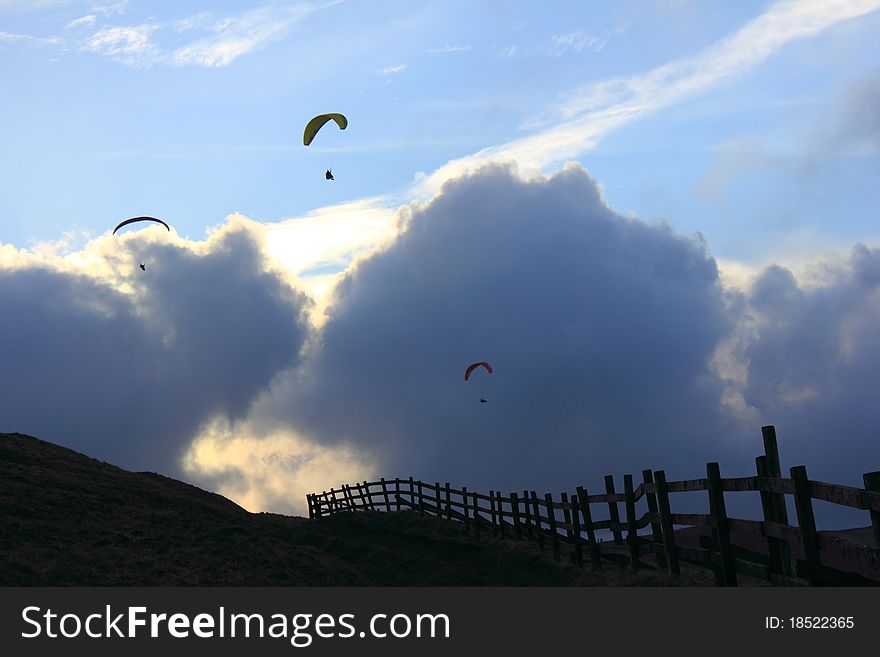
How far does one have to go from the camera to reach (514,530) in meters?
25.2

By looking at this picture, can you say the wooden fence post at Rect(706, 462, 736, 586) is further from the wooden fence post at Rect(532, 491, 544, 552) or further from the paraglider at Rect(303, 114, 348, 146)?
the paraglider at Rect(303, 114, 348, 146)

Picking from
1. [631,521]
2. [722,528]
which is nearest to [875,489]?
[722,528]

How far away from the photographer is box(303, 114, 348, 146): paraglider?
2605 cm

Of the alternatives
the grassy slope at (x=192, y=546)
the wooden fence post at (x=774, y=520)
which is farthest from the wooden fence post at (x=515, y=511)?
the wooden fence post at (x=774, y=520)

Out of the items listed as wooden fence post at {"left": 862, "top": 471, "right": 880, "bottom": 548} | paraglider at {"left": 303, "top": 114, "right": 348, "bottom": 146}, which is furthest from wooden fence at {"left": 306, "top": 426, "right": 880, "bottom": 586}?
paraglider at {"left": 303, "top": 114, "right": 348, "bottom": 146}

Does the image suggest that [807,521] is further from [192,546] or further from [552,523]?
[192,546]

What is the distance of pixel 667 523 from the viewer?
1423 cm

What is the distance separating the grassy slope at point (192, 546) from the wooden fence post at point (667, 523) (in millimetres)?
360

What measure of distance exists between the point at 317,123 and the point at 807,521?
67.8ft

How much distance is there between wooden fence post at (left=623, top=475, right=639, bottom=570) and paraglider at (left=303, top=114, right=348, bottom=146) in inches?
579
